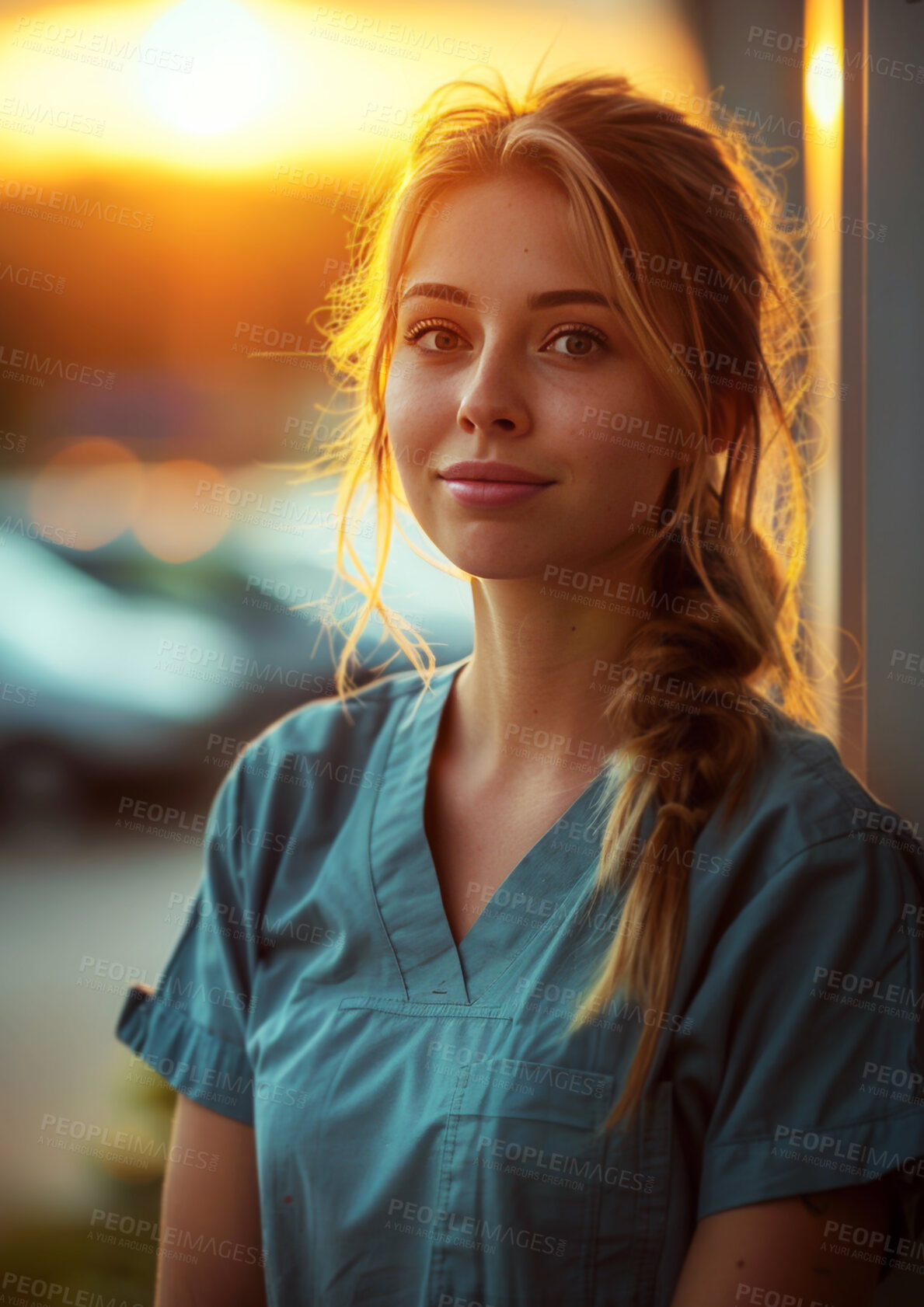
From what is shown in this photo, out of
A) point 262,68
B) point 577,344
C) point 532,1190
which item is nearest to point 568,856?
point 532,1190

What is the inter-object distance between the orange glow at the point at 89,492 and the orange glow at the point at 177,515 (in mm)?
13

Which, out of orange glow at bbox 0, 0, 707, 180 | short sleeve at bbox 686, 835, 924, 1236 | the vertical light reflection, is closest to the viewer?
short sleeve at bbox 686, 835, 924, 1236

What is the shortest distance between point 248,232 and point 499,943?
24.1 inches

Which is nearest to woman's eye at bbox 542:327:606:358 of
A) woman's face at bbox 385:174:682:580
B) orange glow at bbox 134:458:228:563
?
woman's face at bbox 385:174:682:580

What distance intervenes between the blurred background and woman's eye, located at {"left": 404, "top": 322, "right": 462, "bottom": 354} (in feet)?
0.58

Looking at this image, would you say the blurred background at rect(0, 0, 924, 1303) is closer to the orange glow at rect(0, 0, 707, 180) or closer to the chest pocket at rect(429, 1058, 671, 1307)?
the orange glow at rect(0, 0, 707, 180)

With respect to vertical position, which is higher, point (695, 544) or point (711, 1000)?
point (695, 544)

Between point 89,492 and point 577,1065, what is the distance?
0.64m

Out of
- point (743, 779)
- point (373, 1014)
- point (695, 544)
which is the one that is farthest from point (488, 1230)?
point (695, 544)

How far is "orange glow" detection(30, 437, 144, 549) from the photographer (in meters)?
0.86

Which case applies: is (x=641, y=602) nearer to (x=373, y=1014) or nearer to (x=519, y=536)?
(x=519, y=536)

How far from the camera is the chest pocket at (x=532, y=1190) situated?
48 cm

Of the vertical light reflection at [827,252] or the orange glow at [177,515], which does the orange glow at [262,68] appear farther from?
the orange glow at [177,515]

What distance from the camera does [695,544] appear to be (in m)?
0.59
